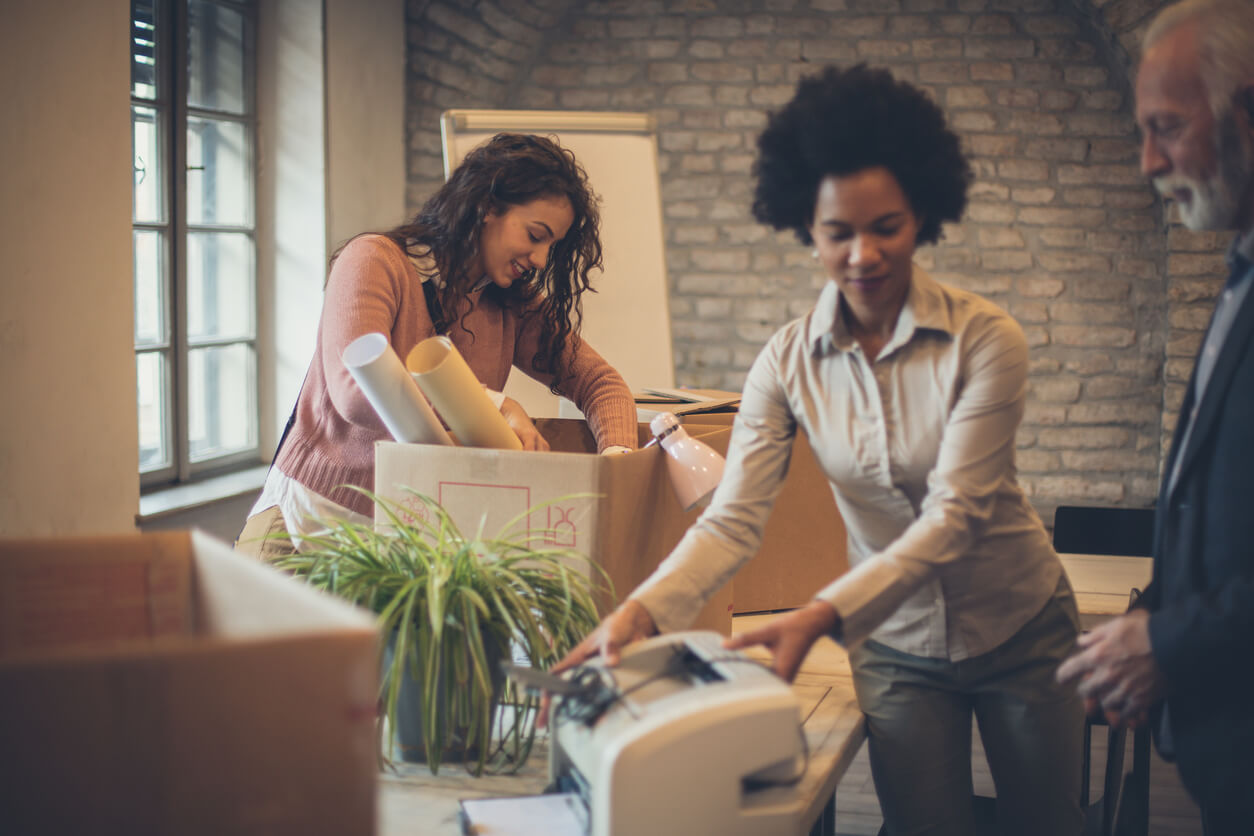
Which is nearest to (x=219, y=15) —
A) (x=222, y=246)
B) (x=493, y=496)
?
(x=222, y=246)

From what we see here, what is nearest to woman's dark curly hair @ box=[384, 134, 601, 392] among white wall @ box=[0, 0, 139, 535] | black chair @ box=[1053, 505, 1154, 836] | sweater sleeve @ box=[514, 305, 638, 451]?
sweater sleeve @ box=[514, 305, 638, 451]

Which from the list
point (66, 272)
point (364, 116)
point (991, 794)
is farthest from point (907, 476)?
point (364, 116)

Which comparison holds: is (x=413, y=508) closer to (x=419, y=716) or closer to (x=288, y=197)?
(x=419, y=716)

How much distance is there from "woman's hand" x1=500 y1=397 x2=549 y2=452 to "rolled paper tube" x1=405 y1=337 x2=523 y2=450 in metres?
0.04

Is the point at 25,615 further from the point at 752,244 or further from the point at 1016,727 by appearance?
the point at 752,244

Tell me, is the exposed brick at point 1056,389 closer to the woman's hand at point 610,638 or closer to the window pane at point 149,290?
the window pane at point 149,290

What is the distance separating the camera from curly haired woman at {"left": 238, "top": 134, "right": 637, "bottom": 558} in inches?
64.4

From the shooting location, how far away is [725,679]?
100 cm

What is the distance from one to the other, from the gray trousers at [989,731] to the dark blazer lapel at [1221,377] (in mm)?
318

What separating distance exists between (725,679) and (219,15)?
11.2 feet

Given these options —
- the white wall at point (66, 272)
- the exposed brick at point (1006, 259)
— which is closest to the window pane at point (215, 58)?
the white wall at point (66, 272)

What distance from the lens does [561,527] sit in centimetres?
128

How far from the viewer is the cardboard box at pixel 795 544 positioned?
173 centimetres

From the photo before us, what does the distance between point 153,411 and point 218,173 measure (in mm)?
854
